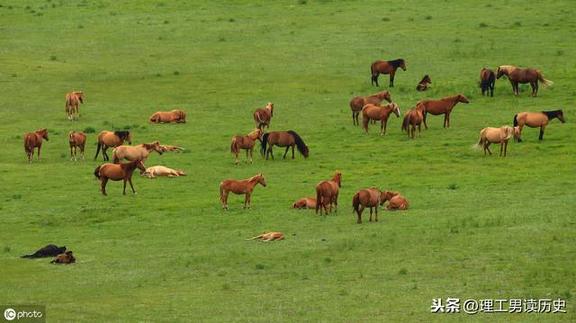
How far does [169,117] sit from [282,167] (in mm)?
8022

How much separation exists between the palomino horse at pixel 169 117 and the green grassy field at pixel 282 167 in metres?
0.37

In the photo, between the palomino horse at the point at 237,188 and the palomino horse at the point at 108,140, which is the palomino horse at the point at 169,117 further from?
the palomino horse at the point at 237,188

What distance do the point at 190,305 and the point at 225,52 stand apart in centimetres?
3638

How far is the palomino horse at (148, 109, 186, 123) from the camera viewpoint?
48.1 m

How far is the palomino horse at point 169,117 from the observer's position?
1892 inches

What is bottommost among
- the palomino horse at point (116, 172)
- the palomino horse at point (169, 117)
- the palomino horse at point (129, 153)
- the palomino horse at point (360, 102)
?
the palomino horse at point (169, 117)

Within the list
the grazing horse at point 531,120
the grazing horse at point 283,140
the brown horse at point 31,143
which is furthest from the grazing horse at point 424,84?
the brown horse at point 31,143

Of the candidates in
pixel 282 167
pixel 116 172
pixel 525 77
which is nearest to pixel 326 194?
pixel 116 172

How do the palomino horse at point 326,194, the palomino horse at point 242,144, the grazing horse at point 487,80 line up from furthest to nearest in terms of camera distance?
the grazing horse at point 487,80 → the palomino horse at point 242,144 → the palomino horse at point 326,194

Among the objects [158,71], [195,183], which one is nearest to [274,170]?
[195,183]

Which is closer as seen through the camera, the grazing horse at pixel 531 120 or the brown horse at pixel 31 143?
the brown horse at pixel 31 143

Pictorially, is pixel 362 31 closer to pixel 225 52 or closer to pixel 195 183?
pixel 225 52

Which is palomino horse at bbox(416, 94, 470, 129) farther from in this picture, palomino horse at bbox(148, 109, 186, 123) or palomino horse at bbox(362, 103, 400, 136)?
palomino horse at bbox(148, 109, 186, 123)

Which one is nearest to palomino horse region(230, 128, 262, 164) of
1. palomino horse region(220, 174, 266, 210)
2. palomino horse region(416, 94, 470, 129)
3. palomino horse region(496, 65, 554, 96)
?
palomino horse region(220, 174, 266, 210)
